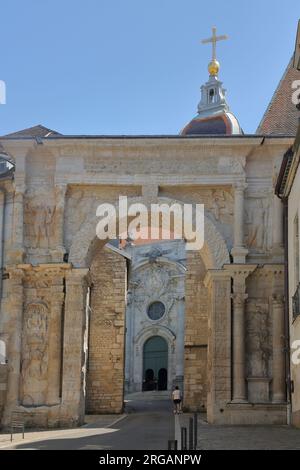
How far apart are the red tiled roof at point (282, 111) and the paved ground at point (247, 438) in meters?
10.00

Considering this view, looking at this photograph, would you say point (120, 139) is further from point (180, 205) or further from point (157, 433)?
point (157, 433)

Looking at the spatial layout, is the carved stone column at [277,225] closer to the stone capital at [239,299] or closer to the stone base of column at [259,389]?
the stone capital at [239,299]

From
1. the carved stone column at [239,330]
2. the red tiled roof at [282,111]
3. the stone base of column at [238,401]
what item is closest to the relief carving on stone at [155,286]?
the red tiled roof at [282,111]

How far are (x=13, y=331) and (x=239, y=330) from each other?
17.2ft

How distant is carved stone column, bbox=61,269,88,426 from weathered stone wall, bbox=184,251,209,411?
8.34 meters

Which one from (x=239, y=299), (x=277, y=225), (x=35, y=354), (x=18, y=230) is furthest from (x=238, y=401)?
(x=18, y=230)

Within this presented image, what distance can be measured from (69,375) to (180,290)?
26.4 metres

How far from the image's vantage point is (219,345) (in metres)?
20.7

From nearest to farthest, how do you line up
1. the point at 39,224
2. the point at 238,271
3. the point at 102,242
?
the point at 238,271
the point at 39,224
the point at 102,242

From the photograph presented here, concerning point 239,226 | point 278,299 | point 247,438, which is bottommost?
point 247,438

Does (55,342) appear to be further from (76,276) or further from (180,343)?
(180,343)

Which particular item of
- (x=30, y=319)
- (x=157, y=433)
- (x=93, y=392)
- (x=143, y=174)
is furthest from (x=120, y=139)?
(x=93, y=392)

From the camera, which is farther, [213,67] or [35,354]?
[213,67]

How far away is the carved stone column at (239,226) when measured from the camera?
827 inches
